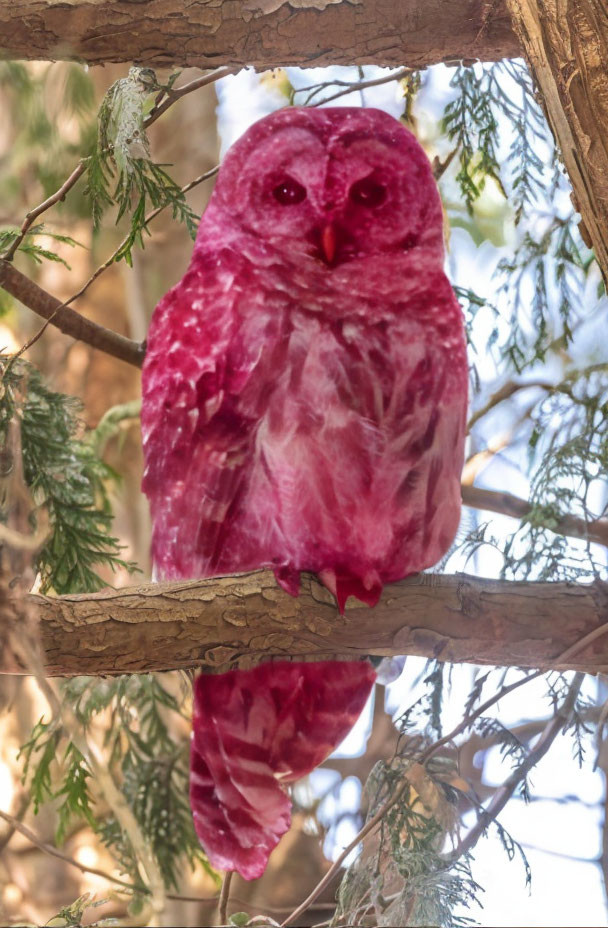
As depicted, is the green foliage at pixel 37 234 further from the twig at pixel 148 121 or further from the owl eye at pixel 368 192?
the owl eye at pixel 368 192

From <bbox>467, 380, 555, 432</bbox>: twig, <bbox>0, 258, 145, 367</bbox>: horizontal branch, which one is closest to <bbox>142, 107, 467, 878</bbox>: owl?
<bbox>0, 258, 145, 367</bbox>: horizontal branch

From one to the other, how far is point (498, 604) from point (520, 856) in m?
0.20

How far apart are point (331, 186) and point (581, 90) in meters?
0.18

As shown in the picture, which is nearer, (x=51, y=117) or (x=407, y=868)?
(x=407, y=868)

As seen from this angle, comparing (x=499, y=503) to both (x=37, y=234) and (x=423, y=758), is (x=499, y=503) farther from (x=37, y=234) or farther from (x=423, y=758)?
(x=37, y=234)

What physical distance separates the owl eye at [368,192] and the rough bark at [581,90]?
5.0 inches

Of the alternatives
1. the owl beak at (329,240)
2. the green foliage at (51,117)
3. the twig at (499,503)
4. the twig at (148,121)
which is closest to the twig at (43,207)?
the twig at (148,121)

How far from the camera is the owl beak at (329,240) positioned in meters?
0.72

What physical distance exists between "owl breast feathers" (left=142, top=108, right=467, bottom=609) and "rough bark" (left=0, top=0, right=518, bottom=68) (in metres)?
0.08

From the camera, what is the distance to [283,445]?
2.40 ft

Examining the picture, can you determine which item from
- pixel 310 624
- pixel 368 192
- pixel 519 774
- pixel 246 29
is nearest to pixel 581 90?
pixel 368 192

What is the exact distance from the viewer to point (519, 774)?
0.82 metres

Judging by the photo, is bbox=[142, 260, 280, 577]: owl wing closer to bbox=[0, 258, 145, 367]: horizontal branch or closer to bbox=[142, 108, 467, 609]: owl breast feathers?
bbox=[142, 108, 467, 609]: owl breast feathers

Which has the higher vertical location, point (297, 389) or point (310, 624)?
point (297, 389)
